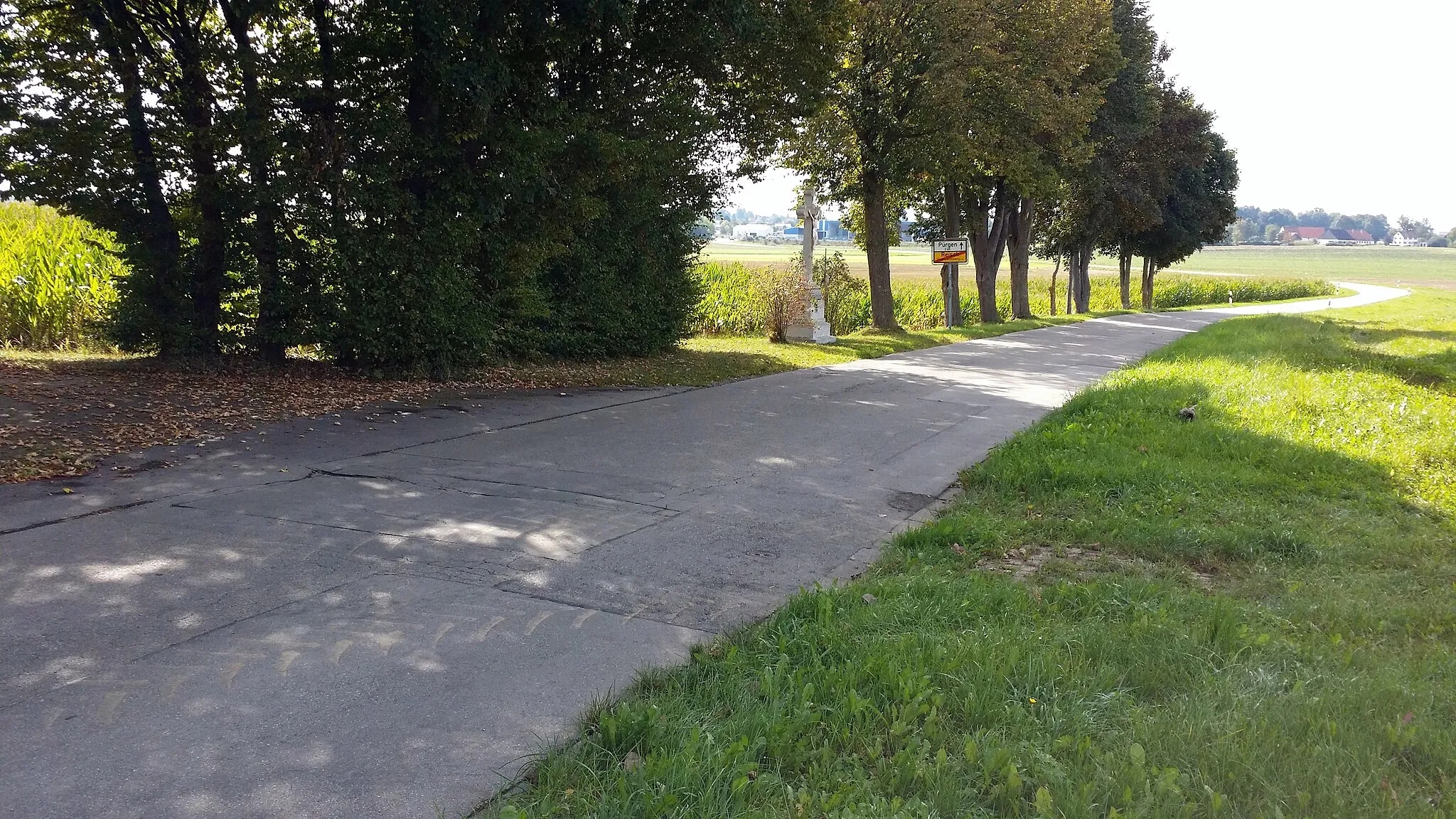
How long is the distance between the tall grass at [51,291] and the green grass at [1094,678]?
13.5 metres

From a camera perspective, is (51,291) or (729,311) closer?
(51,291)

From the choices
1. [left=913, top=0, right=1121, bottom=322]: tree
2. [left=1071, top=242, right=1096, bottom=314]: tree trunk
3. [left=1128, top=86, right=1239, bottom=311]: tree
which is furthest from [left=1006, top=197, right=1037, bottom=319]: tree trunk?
[left=1071, top=242, right=1096, bottom=314]: tree trunk

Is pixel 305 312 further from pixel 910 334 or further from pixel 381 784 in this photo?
pixel 910 334

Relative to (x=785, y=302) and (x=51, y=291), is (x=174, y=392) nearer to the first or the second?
(x=51, y=291)

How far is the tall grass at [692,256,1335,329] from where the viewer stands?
91.0 ft

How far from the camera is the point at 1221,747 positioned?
11.6 feet

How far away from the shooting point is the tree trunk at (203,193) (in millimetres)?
11664

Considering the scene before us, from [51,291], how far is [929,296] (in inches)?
1230

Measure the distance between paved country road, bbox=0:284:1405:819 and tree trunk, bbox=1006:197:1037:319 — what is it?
29.4 meters

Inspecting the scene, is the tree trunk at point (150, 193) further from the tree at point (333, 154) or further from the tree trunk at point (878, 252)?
the tree trunk at point (878, 252)

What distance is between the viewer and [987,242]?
3791 centimetres

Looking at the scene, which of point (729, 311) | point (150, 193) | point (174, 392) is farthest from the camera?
point (729, 311)

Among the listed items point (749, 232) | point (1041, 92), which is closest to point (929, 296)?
point (1041, 92)

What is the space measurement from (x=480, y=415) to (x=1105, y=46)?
93.2 feet
